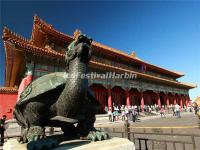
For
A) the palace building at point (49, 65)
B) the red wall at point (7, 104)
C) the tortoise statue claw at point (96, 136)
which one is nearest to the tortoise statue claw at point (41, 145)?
the tortoise statue claw at point (96, 136)

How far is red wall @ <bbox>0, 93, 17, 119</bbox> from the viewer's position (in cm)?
1325

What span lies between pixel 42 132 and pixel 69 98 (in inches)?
22.8

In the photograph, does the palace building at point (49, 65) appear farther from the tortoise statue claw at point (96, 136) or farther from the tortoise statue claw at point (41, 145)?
the tortoise statue claw at point (41, 145)

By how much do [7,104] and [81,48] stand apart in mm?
13030

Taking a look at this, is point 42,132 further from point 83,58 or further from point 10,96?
point 10,96

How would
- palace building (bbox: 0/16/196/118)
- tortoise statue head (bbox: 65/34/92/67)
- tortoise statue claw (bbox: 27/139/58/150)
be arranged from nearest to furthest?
1. tortoise statue claw (bbox: 27/139/58/150)
2. tortoise statue head (bbox: 65/34/92/67)
3. palace building (bbox: 0/16/196/118)

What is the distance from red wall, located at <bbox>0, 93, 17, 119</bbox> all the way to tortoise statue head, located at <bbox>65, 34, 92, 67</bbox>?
12434 millimetres

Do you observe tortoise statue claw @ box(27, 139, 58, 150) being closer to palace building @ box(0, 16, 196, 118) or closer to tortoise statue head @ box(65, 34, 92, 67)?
tortoise statue head @ box(65, 34, 92, 67)

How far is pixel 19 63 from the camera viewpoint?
13.2 m

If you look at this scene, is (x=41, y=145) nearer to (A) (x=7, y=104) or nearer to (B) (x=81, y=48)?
(B) (x=81, y=48)

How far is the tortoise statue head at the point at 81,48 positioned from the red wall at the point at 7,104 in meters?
12.4

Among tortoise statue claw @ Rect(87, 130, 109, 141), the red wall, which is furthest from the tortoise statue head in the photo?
the red wall

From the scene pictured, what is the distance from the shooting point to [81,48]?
2.28 metres

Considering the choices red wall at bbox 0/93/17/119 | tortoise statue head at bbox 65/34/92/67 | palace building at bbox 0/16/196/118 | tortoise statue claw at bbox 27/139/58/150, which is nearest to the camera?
tortoise statue claw at bbox 27/139/58/150
